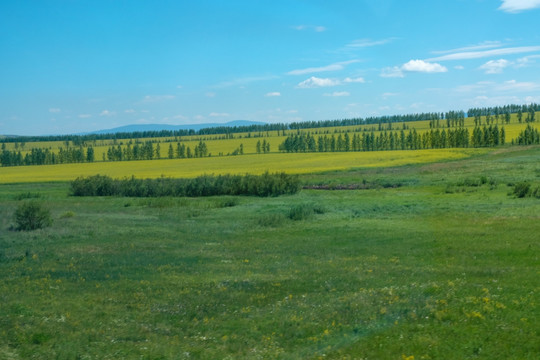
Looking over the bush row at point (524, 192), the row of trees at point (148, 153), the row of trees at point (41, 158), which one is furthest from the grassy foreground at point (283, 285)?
the row of trees at point (41, 158)

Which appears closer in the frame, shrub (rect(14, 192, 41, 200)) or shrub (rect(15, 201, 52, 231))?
shrub (rect(15, 201, 52, 231))

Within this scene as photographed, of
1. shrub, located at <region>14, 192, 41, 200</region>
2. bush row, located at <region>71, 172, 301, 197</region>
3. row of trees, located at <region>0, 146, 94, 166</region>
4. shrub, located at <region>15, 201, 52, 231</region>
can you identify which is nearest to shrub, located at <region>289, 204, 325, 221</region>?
bush row, located at <region>71, 172, 301, 197</region>

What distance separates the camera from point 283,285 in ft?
56.9

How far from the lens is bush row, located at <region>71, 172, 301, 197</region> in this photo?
2085 inches

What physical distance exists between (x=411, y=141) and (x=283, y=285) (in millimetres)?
135104

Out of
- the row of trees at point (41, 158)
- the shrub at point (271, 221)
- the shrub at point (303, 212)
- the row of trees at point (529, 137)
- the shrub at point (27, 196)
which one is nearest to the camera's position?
the shrub at point (271, 221)

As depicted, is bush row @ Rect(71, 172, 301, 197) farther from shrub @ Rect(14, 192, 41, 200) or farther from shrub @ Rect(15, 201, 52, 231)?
shrub @ Rect(15, 201, 52, 231)

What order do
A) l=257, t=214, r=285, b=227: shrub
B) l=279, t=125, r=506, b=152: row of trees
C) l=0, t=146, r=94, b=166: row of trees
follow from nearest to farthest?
l=257, t=214, r=285, b=227: shrub → l=279, t=125, r=506, b=152: row of trees → l=0, t=146, r=94, b=166: row of trees

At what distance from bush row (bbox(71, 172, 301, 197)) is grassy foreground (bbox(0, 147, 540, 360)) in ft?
52.9

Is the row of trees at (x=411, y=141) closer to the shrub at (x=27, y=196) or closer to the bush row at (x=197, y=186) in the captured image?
the bush row at (x=197, y=186)

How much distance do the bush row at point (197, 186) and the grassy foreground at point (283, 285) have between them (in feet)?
52.9

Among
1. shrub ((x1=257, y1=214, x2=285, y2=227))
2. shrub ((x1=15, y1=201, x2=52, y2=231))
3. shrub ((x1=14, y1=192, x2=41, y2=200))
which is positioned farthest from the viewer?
shrub ((x1=14, y1=192, x2=41, y2=200))

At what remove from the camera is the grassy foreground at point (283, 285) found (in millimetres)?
11602

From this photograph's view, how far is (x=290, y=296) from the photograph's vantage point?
15.8m
